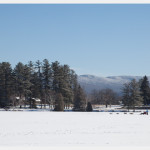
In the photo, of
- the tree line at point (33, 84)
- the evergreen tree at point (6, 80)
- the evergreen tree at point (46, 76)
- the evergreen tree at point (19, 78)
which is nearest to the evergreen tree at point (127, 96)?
the tree line at point (33, 84)

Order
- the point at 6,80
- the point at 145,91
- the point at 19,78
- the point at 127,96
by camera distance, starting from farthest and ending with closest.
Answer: the point at 145,91
the point at 6,80
the point at 19,78
the point at 127,96

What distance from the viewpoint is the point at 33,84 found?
7994 centimetres

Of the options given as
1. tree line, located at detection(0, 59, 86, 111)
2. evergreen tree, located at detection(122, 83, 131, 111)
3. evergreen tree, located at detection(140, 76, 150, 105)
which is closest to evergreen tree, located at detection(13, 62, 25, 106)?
tree line, located at detection(0, 59, 86, 111)

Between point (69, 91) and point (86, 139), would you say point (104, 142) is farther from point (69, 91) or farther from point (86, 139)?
point (69, 91)

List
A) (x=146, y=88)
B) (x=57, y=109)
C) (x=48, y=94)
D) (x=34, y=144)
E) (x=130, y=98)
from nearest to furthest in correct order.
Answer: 1. (x=34, y=144)
2. (x=57, y=109)
3. (x=130, y=98)
4. (x=48, y=94)
5. (x=146, y=88)

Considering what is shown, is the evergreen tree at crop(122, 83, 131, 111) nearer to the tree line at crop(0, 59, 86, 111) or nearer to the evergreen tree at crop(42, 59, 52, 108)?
the tree line at crop(0, 59, 86, 111)

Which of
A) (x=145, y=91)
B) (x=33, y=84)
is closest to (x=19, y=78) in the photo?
(x=33, y=84)

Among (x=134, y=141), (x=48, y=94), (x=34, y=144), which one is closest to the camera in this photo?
(x=34, y=144)

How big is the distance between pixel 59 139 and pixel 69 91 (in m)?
60.0

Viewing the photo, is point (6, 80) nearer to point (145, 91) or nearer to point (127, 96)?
point (127, 96)

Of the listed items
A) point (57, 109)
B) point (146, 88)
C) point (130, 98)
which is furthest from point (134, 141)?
point (146, 88)

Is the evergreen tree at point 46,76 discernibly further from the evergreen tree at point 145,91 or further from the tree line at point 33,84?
the evergreen tree at point 145,91

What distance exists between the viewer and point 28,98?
80812 millimetres

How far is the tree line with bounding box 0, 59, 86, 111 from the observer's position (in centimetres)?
7800
